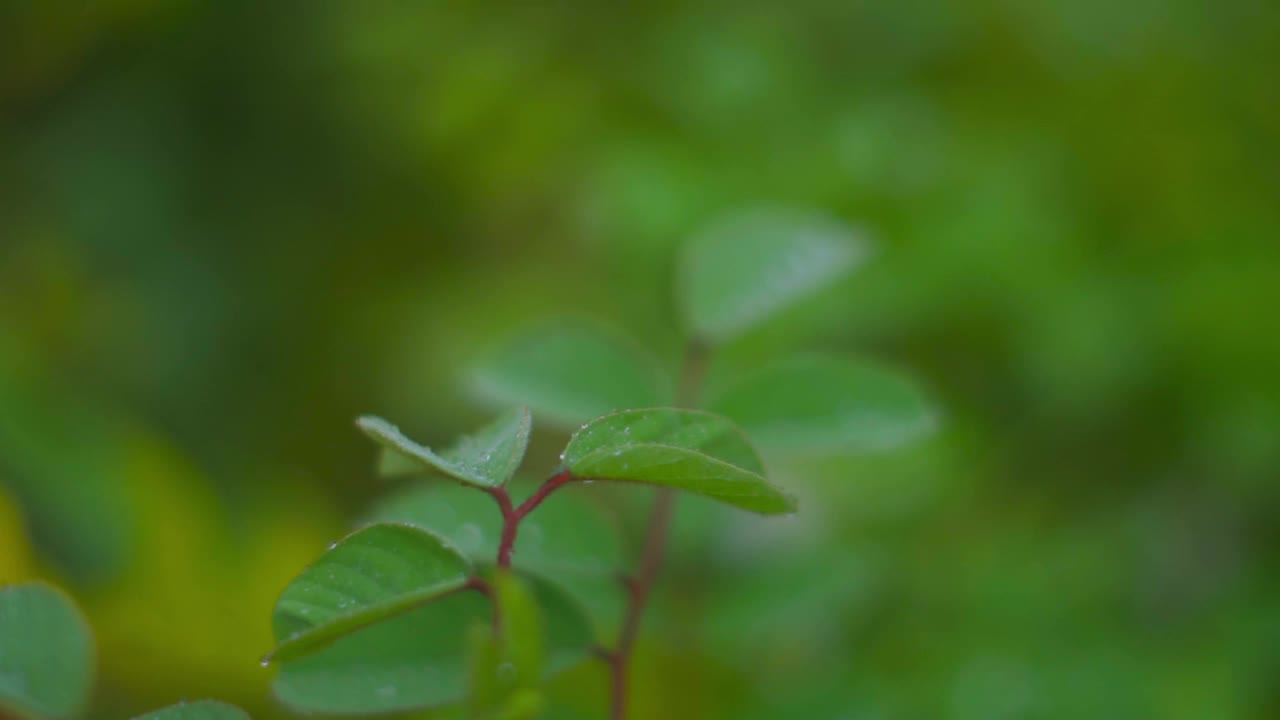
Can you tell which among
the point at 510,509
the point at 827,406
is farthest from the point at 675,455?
the point at 827,406

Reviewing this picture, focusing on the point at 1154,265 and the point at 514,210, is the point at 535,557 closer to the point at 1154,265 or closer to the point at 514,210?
the point at 1154,265

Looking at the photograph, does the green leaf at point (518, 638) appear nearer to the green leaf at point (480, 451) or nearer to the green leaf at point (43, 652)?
the green leaf at point (480, 451)

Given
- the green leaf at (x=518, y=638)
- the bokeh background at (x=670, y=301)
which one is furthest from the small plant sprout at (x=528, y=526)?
the bokeh background at (x=670, y=301)

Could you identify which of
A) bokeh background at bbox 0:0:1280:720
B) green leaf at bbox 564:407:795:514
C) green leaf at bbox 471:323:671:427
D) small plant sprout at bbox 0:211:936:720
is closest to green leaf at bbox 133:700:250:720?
small plant sprout at bbox 0:211:936:720

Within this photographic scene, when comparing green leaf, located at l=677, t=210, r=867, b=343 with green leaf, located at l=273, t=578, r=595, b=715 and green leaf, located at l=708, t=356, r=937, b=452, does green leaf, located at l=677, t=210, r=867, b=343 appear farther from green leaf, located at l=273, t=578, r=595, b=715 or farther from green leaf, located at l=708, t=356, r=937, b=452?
green leaf, located at l=273, t=578, r=595, b=715

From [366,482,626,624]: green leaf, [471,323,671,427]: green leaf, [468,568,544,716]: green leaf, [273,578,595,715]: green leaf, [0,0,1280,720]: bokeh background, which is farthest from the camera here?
[0,0,1280,720]: bokeh background

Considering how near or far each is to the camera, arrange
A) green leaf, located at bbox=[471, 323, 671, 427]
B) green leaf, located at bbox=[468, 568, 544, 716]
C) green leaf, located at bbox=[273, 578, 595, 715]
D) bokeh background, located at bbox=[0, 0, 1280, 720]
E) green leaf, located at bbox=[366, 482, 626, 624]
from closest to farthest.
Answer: green leaf, located at bbox=[468, 568, 544, 716]
green leaf, located at bbox=[273, 578, 595, 715]
green leaf, located at bbox=[366, 482, 626, 624]
green leaf, located at bbox=[471, 323, 671, 427]
bokeh background, located at bbox=[0, 0, 1280, 720]

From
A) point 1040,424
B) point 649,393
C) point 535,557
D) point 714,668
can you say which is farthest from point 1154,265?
point 535,557
